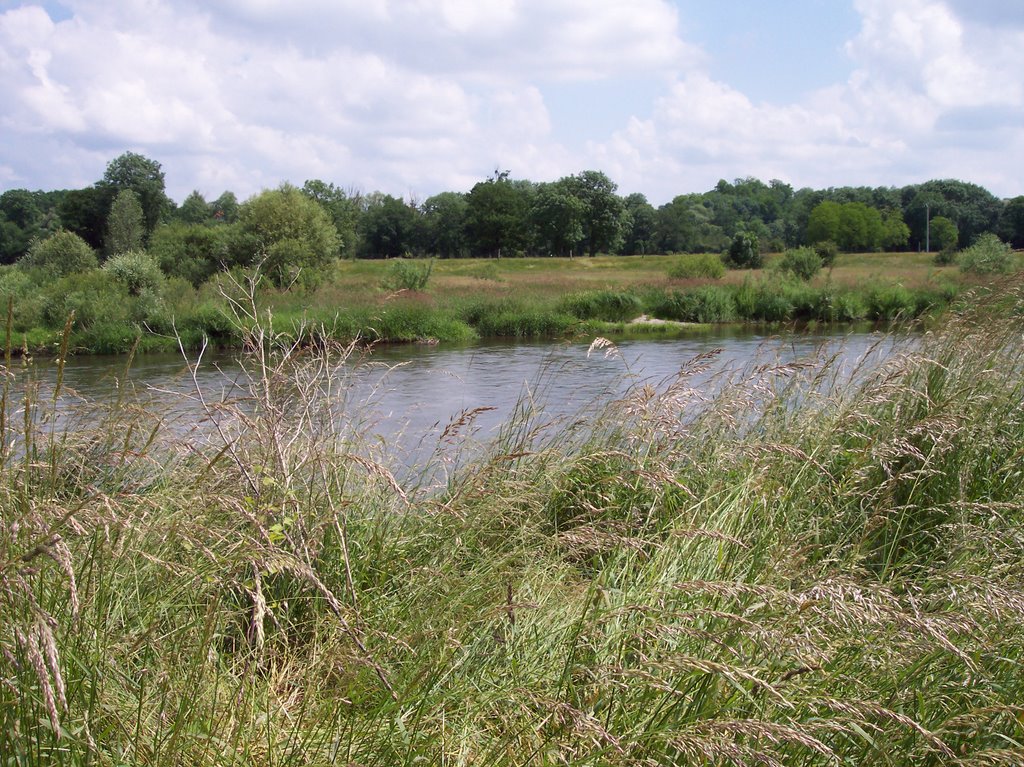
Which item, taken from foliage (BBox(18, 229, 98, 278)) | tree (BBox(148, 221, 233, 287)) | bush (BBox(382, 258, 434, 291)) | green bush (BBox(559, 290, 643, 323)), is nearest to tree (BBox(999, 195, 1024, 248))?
green bush (BBox(559, 290, 643, 323))

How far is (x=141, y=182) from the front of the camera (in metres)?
64.9

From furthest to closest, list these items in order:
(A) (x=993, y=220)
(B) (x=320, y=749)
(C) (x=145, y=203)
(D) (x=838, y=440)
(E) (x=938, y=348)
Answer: (A) (x=993, y=220), (C) (x=145, y=203), (E) (x=938, y=348), (D) (x=838, y=440), (B) (x=320, y=749)

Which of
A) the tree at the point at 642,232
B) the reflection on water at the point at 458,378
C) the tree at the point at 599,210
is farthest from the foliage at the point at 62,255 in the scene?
the tree at the point at 642,232

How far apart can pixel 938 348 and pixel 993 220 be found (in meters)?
87.1

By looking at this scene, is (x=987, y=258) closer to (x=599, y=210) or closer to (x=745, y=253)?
(x=745, y=253)

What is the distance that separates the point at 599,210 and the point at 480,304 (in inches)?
1756

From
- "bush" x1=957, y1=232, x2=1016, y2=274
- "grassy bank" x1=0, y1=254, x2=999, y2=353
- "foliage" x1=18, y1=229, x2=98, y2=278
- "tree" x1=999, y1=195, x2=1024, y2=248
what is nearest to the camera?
"grassy bank" x1=0, y1=254, x2=999, y2=353

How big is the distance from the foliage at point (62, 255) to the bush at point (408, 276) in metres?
12.8

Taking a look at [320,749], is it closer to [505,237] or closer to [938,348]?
[938,348]

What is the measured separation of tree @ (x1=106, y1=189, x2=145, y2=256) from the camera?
51528 mm

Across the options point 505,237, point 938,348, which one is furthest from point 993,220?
point 938,348

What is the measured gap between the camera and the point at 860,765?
1887 mm

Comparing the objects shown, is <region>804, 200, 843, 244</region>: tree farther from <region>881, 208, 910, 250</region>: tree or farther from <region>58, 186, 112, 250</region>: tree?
<region>58, 186, 112, 250</region>: tree

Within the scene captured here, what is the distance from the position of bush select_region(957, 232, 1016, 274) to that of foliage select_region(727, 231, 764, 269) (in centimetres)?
1347
